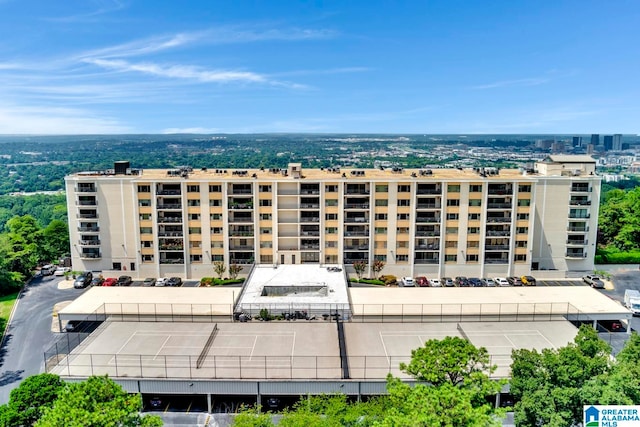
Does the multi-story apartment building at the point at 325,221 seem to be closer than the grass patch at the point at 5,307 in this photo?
No

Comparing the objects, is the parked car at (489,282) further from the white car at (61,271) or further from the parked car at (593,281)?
the white car at (61,271)

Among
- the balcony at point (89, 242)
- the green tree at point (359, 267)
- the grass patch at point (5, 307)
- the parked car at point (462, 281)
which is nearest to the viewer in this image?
the grass patch at point (5, 307)

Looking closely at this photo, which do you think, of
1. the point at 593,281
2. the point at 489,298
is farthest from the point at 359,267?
the point at 593,281

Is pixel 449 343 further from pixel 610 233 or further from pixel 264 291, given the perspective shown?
pixel 610 233

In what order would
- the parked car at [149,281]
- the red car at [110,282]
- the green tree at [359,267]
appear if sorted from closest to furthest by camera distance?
the red car at [110,282] → the green tree at [359,267] → the parked car at [149,281]

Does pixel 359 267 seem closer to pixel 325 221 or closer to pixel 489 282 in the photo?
pixel 325 221

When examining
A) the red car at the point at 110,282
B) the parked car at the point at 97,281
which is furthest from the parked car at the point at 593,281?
the parked car at the point at 97,281

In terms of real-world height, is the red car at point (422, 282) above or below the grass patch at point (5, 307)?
above
